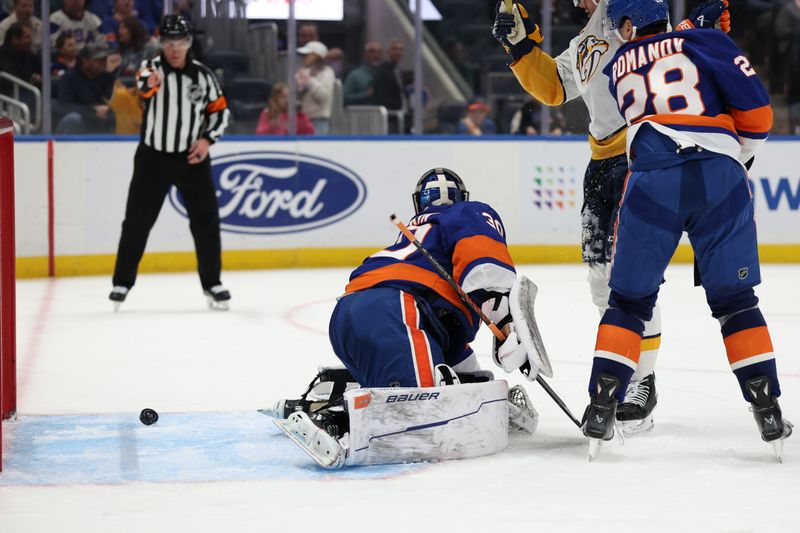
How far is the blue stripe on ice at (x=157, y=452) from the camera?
3029 mm

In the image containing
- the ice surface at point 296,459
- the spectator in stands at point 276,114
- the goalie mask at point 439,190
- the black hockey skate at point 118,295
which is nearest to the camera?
the ice surface at point 296,459

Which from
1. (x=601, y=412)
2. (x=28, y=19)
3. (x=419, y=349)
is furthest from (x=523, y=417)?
(x=28, y=19)

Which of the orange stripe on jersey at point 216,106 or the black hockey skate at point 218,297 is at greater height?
the orange stripe on jersey at point 216,106

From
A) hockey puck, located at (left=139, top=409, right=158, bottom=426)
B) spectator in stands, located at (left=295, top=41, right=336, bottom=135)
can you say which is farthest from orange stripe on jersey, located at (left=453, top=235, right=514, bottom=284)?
spectator in stands, located at (left=295, top=41, right=336, bottom=135)

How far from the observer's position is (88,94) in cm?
809

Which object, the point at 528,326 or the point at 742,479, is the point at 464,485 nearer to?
the point at 528,326

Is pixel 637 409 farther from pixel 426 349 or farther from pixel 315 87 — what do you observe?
pixel 315 87

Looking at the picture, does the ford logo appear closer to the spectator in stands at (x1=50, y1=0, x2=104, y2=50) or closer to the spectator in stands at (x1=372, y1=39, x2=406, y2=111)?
the spectator in stands at (x1=372, y1=39, x2=406, y2=111)

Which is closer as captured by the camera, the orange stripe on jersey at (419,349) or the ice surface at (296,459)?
the ice surface at (296,459)

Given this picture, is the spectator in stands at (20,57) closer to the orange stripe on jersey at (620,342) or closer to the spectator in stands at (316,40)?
the spectator in stands at (316,40)

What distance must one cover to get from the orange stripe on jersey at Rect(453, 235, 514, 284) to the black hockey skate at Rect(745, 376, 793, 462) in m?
0.67

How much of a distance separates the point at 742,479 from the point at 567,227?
5.70 meters

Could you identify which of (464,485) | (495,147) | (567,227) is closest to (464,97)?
(495,147)

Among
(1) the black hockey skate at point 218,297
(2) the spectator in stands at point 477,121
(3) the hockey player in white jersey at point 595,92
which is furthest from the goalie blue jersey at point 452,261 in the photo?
(2) the spectator in stands at point 477,121
